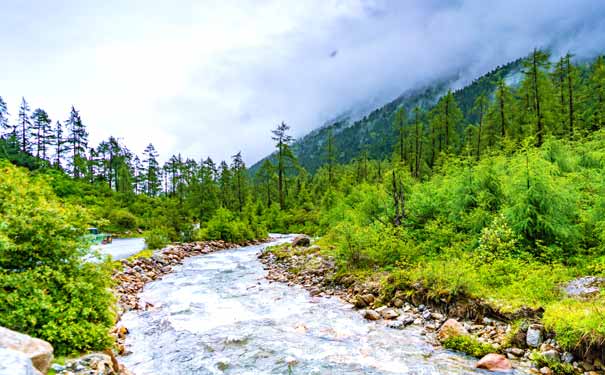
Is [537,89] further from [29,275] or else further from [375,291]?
[29,275]

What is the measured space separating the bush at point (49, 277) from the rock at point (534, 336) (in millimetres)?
9209

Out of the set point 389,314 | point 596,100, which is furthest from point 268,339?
point 596,100

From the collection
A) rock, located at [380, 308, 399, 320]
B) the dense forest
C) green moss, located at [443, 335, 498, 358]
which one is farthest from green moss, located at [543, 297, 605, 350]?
rock, located at [380, 308, 399, 320]

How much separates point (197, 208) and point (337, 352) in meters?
36.5

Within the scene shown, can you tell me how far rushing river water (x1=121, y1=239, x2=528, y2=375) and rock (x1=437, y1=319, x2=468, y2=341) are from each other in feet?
1.54

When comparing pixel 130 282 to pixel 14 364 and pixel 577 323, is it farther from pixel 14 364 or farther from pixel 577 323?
pixel 577 323

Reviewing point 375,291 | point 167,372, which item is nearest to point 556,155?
point 375,291

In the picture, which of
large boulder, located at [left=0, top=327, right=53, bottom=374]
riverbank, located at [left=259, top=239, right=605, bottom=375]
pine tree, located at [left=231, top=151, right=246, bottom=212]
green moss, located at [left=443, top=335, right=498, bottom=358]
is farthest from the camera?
pine tree, located at [left=231, top=151, right=246, bottom=212]

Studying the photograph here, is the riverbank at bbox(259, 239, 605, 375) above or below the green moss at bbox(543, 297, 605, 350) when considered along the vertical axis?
below

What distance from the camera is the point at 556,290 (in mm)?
9219

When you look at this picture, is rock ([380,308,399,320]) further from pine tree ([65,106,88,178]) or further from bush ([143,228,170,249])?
pine tree ([65,106,88,178])

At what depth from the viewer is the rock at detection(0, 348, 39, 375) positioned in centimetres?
400

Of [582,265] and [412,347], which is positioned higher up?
[582,265]

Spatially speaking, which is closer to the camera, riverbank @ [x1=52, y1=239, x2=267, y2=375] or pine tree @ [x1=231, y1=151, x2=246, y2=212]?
riverbank @ [x1=52, y1=239, x2=267, y2=375]
